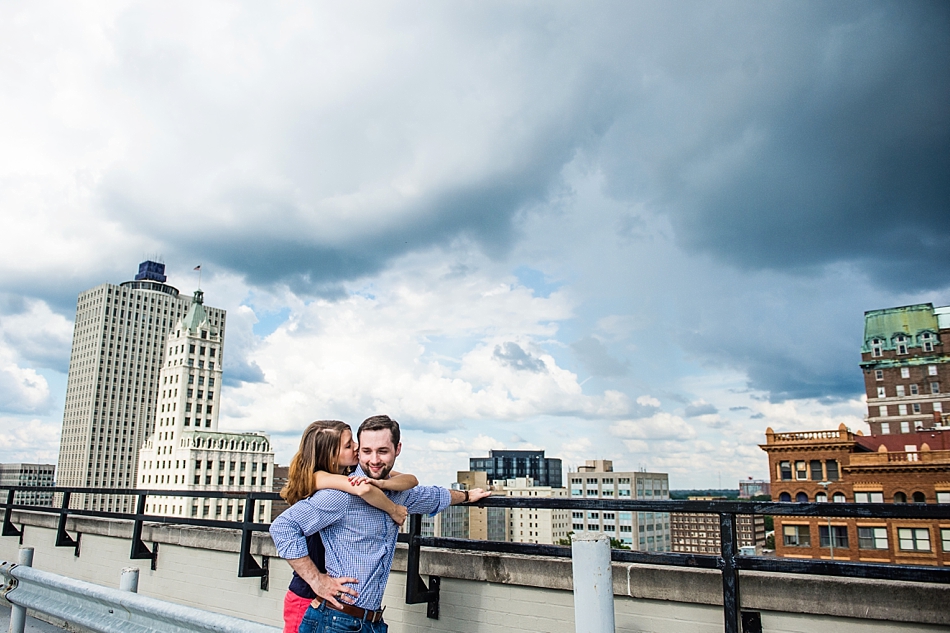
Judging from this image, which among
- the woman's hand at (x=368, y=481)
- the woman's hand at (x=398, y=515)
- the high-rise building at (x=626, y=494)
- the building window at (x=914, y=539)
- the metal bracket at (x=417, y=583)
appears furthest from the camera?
the high-rise building at (x=626, y=494)

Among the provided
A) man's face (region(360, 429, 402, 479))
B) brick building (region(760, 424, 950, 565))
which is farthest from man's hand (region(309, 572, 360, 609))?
brick building (region(760, 424, 950, 565))

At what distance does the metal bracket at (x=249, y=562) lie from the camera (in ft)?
24.4

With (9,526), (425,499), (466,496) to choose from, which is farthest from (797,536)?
(425,499)

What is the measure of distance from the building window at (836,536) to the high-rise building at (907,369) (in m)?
43.5

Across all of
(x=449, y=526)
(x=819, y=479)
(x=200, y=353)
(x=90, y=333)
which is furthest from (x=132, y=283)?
(x=819, y=479)

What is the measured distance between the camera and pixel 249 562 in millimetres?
7496

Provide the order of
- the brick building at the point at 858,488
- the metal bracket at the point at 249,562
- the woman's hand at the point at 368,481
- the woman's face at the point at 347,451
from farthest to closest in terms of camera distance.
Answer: the brick building at the point at 858,488
the metal bracket at the point at 249,562
the woman's face at the point at 347,451
the woman's hand at the point at 368,481

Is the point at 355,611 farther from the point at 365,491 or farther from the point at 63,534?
the point at 63,534

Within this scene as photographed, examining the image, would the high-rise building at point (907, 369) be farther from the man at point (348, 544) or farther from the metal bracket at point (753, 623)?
the man at point (348, 544)

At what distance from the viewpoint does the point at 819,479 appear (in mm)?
49281

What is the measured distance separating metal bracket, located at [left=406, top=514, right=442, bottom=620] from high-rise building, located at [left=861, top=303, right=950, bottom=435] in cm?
9216

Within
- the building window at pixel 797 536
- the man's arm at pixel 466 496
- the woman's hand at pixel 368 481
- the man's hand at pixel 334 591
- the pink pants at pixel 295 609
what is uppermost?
Answer: the woman's hand at pixel 368 481

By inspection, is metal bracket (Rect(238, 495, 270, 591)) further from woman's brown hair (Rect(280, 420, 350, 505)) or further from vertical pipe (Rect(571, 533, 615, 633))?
vertical pipe (Rect(571, 533, 615, 633))

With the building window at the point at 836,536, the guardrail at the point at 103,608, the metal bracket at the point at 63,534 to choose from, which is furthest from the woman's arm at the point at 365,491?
the building window at the point at 836,536
